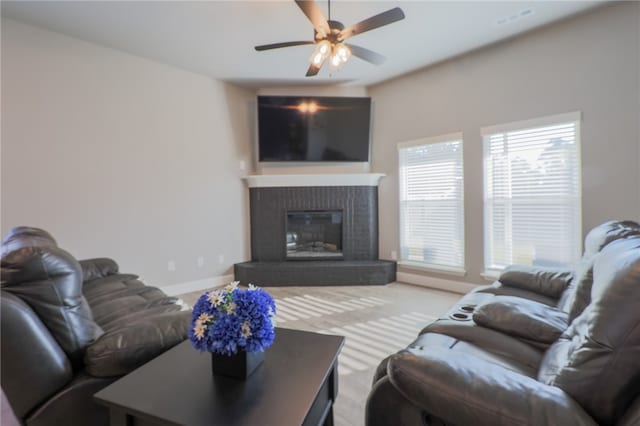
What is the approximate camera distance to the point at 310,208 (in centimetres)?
462

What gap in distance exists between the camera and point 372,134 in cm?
468

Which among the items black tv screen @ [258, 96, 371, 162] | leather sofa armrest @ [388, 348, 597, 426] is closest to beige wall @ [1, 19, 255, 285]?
black tv screen @ [258, 96, 371, 162]

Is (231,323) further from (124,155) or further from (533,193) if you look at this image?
(533,193)

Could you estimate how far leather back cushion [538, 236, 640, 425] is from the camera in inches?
31.9

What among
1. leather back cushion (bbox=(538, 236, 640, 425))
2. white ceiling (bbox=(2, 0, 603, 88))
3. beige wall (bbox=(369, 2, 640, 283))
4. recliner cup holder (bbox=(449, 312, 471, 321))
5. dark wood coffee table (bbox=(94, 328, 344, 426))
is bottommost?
recliner cup holder (bbox=(449, 312, 471, 321))

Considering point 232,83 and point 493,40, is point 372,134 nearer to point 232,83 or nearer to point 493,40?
point 493,40

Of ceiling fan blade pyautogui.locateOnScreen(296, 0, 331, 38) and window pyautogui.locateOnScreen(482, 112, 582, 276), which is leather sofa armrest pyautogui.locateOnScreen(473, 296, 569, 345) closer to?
window pyautogui.locateOnScreen(482, 112, 582, 276)

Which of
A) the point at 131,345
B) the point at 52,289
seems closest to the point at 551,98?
the point at 131,345

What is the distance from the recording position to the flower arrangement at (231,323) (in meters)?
1.03

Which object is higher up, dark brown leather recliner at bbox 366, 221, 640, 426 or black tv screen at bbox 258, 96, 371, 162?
black tv screen at bbox 258, 96, 371, 162

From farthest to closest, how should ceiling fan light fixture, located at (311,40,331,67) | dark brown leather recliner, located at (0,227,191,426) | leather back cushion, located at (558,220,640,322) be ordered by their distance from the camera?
ceiling fan light fixture, located at (311,40,331,67), leather back cushion, located at (558,220,640,322), dark brown leather recliner, located at (0,227,191,426)

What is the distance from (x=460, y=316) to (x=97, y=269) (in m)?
3.05

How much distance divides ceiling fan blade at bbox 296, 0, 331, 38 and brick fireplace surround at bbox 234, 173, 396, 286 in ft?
7.80

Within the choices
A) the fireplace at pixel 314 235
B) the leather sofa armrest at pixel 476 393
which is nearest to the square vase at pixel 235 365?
the leather sofa armrest at pixel 476 393
